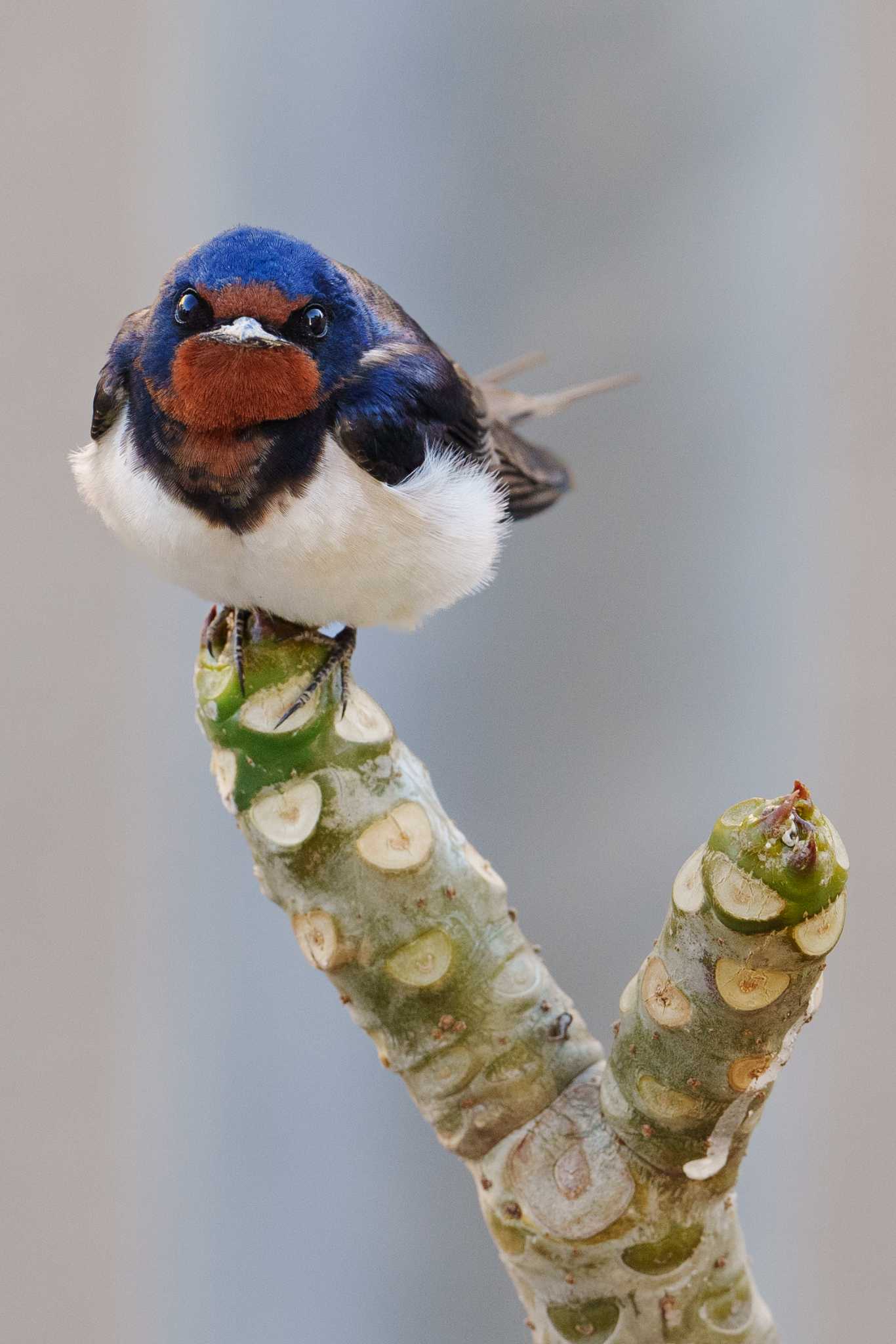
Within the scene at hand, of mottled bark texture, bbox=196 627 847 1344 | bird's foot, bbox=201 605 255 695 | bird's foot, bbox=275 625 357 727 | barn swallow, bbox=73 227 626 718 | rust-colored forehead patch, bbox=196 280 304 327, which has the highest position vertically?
rust-colored forehead patch, bbox=196 280 304 327

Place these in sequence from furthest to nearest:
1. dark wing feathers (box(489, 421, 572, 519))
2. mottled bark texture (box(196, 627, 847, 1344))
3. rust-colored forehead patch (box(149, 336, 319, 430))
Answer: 1. dark wing feathers (box(489, 421, 572, 519))
2. rust-colored forehead patch (box(149, 336, 319, 430))
3. mottled bark texture (box(196, 627, 847, 1344))

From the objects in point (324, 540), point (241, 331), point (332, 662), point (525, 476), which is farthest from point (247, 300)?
point (525, 476)

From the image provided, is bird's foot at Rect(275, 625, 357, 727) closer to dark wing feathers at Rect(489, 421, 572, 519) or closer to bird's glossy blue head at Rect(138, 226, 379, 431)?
bird's glossy blue head at Rect(138, 226, 379, 431)

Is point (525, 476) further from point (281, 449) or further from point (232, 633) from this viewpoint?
point (232, 633)

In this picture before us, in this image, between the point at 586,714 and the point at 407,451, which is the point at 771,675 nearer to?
the point at 586,714

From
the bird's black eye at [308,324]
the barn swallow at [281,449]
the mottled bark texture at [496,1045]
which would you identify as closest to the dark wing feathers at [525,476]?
the barn swallow at [281,449]

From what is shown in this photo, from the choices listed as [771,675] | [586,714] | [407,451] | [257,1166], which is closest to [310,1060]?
[257,1166]

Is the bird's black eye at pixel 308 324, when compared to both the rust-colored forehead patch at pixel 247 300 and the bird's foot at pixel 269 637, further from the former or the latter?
the bird's foot at pixel 269 637

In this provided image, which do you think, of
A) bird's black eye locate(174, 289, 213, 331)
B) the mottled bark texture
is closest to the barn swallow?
bird's black eye locate(174, 289, 213, 331)
